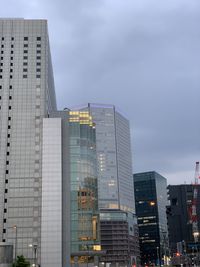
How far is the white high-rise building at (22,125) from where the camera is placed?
128 meters

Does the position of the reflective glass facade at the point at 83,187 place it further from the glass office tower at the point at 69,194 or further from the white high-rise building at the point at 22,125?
the white high-rise building at the point at 22,125

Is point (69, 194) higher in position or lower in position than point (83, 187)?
lower

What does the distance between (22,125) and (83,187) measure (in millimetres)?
33203

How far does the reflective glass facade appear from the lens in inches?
5049

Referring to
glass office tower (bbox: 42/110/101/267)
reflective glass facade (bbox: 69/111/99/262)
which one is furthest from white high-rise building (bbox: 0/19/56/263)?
reflective glass facade (bbox: 69/111/99/262)

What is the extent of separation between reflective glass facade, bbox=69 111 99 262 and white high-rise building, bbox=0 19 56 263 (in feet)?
38.7

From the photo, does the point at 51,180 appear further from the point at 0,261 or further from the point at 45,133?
the point at 0,261

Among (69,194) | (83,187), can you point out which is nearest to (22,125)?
(69,194)

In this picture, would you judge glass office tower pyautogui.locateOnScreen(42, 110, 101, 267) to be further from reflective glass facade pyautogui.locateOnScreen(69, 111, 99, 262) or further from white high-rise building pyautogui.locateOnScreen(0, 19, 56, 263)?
white high-rise building pyautogui.locateOnScreen(0, 19, 56, 263)

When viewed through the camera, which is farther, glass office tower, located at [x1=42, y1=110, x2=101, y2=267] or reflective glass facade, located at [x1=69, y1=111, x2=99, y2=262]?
reflective glass facade, located at [x1=69, y1=111, x2=99, y2=262]

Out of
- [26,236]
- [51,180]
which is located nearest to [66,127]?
[51,180]

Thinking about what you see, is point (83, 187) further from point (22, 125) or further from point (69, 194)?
point (22, 125)

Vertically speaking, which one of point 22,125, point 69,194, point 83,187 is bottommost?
point 69,194

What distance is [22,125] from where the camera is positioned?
463 ft
